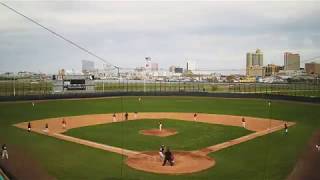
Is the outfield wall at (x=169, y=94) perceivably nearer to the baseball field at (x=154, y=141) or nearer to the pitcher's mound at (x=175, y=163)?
the baseball field at (x=154, y=141)

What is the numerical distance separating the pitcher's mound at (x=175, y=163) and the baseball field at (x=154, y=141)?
65 millimetres

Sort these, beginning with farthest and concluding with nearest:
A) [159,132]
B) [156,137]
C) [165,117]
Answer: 1. [165,117]
2. [159,132]
3. [156,137]

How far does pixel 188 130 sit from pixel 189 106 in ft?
82.5

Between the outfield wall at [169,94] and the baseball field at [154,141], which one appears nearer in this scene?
the baseball field at [154,141]

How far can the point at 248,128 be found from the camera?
40.5m

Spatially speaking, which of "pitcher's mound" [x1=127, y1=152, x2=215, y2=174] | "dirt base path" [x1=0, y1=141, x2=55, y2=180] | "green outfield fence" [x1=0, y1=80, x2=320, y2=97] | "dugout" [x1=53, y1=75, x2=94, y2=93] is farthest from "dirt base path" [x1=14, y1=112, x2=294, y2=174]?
"dugout" [x1=53, y1=75, x2=94, y2=93]

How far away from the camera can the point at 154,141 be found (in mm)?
32750

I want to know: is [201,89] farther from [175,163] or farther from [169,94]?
[175,163]

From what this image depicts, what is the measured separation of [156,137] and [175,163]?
33.2 feet

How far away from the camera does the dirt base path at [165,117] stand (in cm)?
2402

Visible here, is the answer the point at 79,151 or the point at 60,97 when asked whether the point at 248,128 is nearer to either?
the point at 79,151

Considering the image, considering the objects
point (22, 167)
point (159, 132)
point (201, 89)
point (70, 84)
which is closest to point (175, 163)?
point (22, 167)

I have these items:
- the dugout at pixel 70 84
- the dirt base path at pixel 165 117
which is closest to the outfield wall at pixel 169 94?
the dugout at pixel 70 84

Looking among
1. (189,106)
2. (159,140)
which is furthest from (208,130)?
(189,106)
